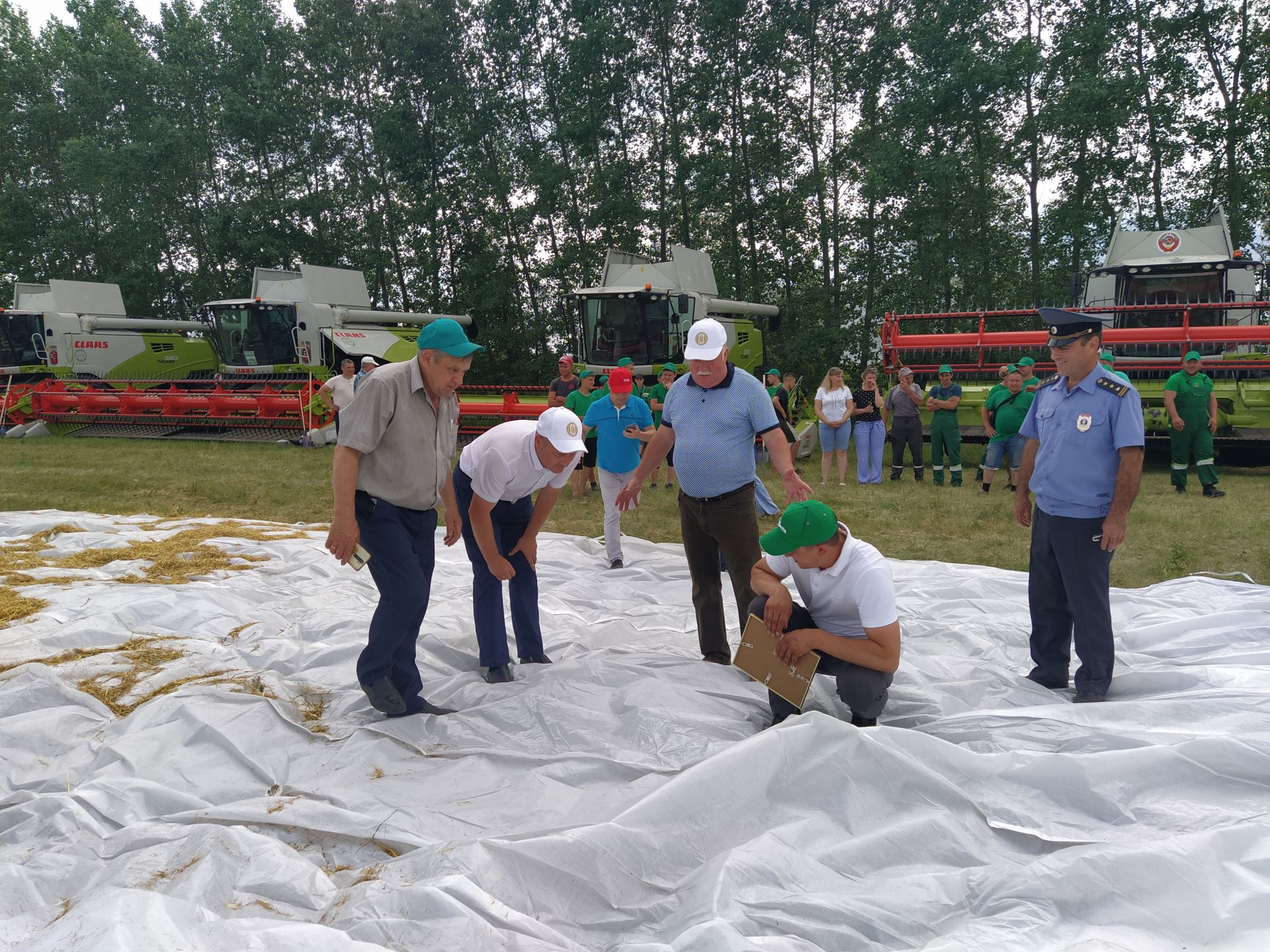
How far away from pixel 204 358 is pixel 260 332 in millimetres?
5312

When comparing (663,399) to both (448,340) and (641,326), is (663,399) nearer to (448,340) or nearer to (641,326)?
(641,326)

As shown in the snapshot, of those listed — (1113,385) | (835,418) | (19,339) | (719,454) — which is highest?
(19,339)

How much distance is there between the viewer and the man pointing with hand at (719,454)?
4.29 metres

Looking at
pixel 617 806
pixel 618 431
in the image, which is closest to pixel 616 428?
pixel 618 431

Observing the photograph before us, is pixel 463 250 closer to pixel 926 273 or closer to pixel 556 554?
pixel 926 273

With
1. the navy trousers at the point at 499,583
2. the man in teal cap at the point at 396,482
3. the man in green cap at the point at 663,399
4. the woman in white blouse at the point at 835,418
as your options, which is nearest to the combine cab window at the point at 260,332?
the man in green cap at the point at 663,399

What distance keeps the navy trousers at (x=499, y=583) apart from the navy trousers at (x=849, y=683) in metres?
1.29

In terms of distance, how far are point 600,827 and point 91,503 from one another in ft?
30.3

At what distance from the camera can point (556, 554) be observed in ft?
23.3

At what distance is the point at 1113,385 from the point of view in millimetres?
3865

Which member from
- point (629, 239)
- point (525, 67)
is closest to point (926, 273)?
point (629, 239)

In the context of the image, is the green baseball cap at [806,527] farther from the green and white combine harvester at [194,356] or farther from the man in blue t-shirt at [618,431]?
the green and white combine harvester at [194,356]

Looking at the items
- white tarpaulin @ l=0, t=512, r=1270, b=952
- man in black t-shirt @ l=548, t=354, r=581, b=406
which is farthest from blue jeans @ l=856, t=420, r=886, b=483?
white tarpaulin @ l=0, t=512, r=1270, b=952

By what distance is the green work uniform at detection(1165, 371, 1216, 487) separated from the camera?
32.4ft
